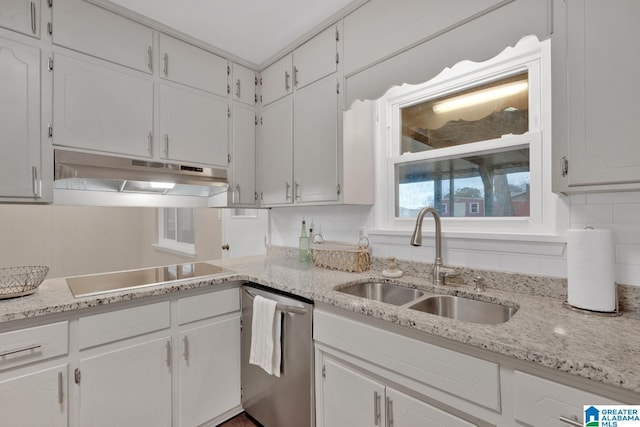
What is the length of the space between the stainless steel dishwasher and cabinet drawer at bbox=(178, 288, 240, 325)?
109 millimetres

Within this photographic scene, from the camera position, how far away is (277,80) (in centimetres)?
238

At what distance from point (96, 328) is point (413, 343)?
1474 millimetres

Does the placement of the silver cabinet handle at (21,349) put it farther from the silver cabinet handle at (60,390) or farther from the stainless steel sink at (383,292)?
the stainless steel sink at (383,292)

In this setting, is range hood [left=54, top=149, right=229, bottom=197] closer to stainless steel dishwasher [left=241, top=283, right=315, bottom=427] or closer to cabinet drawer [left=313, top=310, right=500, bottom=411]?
stainless steel dishwasher [left=241, top=283, right=315, bottom=427]

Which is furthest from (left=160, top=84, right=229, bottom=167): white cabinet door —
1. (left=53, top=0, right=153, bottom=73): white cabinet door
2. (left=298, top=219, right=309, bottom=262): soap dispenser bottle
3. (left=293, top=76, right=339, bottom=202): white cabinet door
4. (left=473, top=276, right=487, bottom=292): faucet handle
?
(left=473, top=276, right=487, bottom=292): faucet handle

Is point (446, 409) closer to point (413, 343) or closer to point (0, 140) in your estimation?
point (413, 343)

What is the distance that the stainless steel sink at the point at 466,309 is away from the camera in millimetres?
1358

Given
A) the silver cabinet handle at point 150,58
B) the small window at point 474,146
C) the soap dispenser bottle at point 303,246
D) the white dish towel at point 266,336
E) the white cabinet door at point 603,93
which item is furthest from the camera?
the soap dispenser bottle at point 303,246

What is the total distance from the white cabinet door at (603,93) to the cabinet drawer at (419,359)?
75 centimetres

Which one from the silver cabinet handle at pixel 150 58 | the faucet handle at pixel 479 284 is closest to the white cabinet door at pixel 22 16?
the silver cabinet handle at pixel 150 58

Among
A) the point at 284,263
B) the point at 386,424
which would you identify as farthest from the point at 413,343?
the point at 284,263

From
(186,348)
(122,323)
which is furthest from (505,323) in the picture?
(122,323)

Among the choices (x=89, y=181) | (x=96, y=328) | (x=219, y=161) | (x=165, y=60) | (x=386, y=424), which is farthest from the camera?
(x=219, y=161)

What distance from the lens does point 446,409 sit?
106 cm
